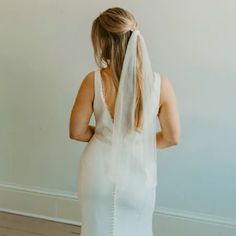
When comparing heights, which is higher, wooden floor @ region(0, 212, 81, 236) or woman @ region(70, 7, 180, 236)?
woman @ region(70, 7, 180, 236)

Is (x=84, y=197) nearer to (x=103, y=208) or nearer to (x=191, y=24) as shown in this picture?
(x=103, y=208)

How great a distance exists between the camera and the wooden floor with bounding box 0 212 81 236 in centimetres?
281

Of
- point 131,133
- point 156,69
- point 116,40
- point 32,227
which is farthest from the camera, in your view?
point 32,227

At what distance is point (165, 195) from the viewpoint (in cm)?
267

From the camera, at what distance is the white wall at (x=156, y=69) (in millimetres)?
2391

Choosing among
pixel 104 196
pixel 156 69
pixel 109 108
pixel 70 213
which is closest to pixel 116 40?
pixel 109 108

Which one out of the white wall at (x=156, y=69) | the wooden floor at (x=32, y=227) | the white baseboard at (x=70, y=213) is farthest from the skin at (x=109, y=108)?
the wooden floor at (x=32, y=227)

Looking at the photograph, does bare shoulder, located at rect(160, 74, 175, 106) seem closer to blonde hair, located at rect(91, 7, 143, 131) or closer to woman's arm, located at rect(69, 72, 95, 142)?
blonde hair, located at rect(91, 7, 143, 131)

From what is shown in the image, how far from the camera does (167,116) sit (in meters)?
1.79

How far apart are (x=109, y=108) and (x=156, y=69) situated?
34.5 inches

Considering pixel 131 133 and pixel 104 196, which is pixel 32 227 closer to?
pixel 104 196

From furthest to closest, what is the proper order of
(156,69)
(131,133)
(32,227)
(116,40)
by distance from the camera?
(32,227) < (156,69) < (131,133) < (116,40)

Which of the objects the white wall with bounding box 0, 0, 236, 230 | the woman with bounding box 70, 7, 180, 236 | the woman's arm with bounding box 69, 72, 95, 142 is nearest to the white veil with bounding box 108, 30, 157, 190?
the woman with bounding box 70, 7, 180, 236

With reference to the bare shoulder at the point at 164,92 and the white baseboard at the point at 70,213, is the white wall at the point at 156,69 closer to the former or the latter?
the white baseboard at the point at 70,213
